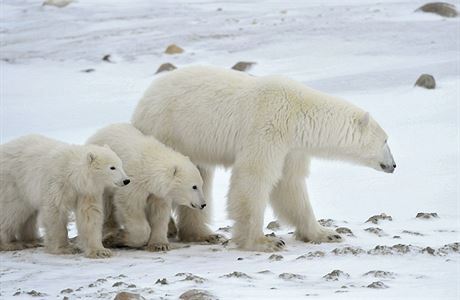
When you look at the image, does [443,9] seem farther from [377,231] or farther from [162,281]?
[162,281]

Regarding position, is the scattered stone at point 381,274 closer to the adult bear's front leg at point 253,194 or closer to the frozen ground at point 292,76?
the frozen ground at point 292,76

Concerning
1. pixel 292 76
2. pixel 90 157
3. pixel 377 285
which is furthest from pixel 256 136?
pixel 292 76

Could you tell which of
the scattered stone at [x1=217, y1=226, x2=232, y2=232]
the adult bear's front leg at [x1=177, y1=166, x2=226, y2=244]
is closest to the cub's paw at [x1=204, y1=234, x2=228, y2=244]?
the adult bear's front leg at [x1=177, y1=166, x2=226, y2=244]

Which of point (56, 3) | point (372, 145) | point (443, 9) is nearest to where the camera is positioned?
point (372, 145)

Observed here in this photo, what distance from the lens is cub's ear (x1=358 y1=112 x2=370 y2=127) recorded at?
24.8ft

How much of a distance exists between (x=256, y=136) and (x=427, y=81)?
7.15 meters

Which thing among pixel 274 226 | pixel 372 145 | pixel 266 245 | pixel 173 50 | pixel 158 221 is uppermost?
pixel 372 145

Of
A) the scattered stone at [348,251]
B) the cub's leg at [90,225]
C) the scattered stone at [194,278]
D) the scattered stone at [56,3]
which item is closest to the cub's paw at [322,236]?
the scattered stone at [348,251]

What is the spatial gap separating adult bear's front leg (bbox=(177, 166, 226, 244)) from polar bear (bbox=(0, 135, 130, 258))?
98cm

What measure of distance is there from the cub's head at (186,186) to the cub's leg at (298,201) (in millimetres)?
764

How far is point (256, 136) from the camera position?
7.26m

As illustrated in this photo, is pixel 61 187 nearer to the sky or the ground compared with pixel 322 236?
nearer to the sky

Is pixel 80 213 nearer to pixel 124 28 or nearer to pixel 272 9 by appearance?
pixel 124 28

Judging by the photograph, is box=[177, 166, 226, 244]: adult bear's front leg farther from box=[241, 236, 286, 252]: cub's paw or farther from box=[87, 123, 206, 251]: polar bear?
box=[241, 236, 286, 252]: cub's paw
